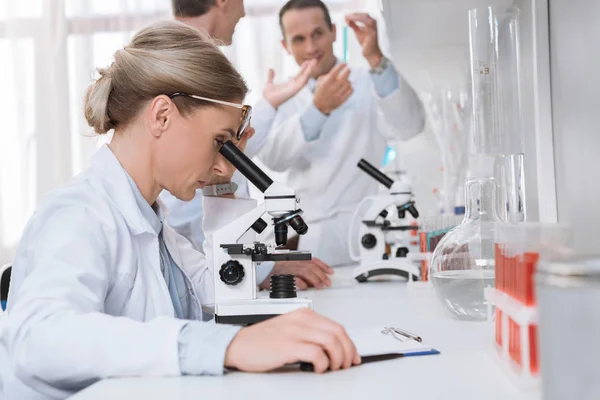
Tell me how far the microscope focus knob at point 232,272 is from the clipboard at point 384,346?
0.77 feet

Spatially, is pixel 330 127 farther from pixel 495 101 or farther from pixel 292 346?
pixel 292 346

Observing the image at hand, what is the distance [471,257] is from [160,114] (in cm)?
58

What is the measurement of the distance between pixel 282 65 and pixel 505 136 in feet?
8.66

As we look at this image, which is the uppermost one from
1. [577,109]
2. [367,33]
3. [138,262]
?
[367,33]

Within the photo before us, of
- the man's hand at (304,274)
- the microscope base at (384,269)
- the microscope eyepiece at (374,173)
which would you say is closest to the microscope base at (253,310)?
the man's hand at (304,274)

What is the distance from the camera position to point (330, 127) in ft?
11.2

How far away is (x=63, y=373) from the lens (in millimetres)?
837

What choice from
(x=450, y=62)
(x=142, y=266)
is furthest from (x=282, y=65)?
(x=142, y=266)

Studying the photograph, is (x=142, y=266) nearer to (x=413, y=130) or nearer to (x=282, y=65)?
(x=413, y=130)

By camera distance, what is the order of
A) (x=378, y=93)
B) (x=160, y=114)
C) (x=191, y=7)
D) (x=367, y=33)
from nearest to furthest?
(x=160, y=114)
(x=191, y=7)
(x=367, y=33)
(x=378, y=93)

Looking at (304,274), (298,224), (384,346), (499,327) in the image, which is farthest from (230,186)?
(499,327)

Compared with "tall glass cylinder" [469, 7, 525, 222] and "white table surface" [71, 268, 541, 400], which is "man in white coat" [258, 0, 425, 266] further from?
"white table surface" [71, 268, 541, 400]

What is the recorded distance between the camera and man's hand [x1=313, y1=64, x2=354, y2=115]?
2.75 metres

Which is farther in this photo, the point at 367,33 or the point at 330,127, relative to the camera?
the point at 330,127
